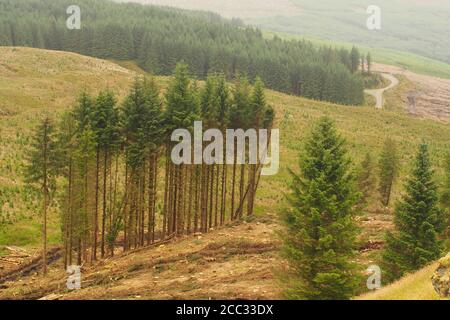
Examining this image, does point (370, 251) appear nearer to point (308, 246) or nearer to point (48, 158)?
point (308, 246)

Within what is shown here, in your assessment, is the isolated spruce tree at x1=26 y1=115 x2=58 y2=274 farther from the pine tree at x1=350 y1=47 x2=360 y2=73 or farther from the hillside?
the pine tree at x1=350 y1=47 x2=360 y2=73

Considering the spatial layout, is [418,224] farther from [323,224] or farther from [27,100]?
[27,100]

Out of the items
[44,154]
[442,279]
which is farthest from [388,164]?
[442,279]

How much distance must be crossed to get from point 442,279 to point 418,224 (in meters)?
11.7

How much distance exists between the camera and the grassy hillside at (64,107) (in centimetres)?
5191

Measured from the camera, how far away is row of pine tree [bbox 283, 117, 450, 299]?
25000mm

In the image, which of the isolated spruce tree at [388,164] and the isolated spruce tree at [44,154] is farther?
the isolated spruce tree at [388,164]

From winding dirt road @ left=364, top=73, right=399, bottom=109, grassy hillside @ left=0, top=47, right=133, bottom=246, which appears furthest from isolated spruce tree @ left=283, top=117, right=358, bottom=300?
winding dirt road @ left=364, top=73, right=399, bottom=109

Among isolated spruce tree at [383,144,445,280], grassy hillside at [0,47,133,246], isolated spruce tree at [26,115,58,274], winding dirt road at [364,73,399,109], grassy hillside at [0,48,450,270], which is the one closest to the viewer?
isolated spruce tree at [383,144,445,280]

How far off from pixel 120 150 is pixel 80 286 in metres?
12.1

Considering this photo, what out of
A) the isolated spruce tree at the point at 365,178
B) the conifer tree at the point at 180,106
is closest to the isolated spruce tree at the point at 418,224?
the conifer tree at the point at 180,106

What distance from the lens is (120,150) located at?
41750 millimetres

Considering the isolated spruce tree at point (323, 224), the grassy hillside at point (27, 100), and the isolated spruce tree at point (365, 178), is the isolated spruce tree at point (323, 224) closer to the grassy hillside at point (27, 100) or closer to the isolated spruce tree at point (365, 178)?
the grassy hillside at point (27, 100)
